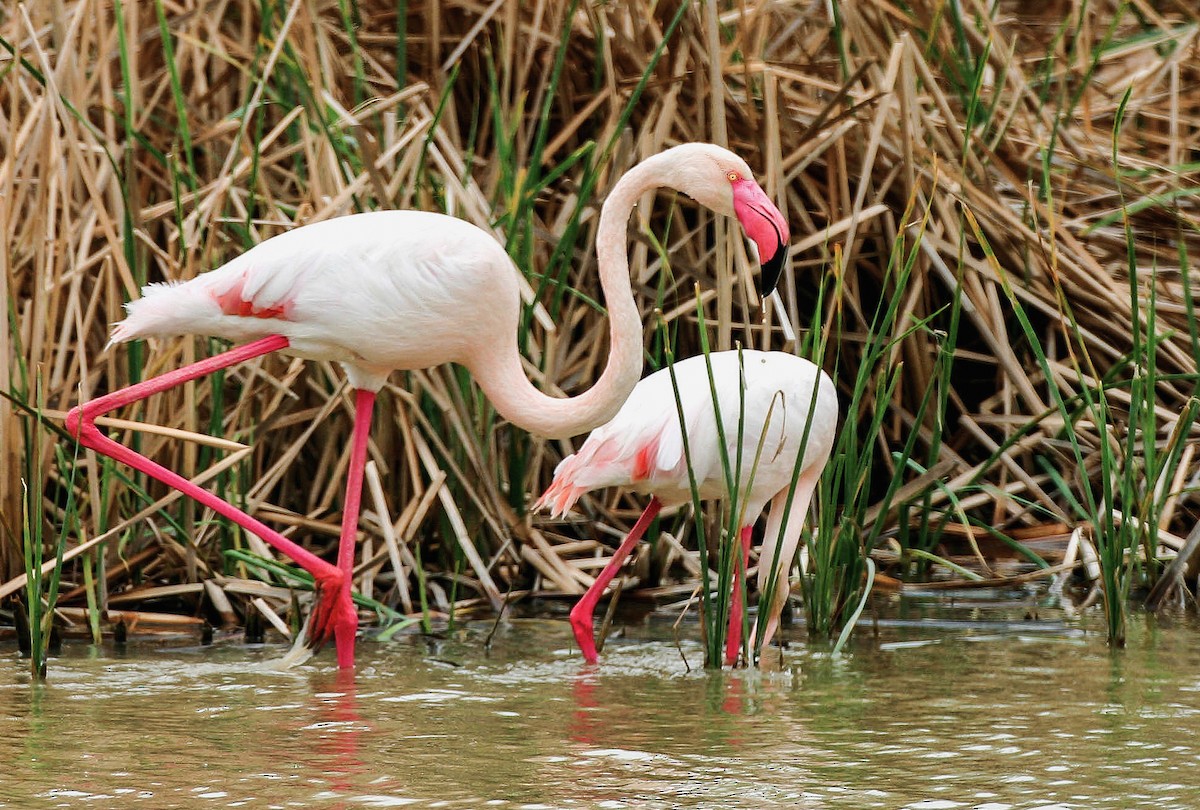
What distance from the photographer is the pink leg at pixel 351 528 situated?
4910mm

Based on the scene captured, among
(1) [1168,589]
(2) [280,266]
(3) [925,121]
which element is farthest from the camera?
(3) [925,121]

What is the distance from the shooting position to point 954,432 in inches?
260

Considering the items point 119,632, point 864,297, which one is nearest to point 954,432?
point 864,297

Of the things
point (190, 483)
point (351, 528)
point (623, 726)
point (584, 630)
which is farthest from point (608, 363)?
point (623, 726)

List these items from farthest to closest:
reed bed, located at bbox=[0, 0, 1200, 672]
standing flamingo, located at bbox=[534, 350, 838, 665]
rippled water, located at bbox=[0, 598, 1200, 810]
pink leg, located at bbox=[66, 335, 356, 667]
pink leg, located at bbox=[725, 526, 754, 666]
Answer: reed bed, located at bbox=[0, 0, 1200, 672], standing flamingo, located at bbox=[534, 350, 838, 665], pink leg, located at bbox=[66, 335, 356, 667], pink leg, located at bbox=[725, 526, 754, 666], rippled water, located at bbox=[0, 598, 1200, 810]

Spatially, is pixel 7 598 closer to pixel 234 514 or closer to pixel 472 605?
pixel 234 514

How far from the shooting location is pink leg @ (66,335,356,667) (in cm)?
489

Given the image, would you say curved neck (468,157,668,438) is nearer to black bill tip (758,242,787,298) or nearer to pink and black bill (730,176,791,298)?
pink and black bill (730,176,791,298)

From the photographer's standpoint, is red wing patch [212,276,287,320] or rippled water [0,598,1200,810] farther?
red wing patch [212,276,287,320]

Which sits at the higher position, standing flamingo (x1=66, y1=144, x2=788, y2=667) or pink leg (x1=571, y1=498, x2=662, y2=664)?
standing flamingo (x1=66, y1=144, x2=788, y2=667)

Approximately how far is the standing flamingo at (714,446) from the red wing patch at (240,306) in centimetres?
97

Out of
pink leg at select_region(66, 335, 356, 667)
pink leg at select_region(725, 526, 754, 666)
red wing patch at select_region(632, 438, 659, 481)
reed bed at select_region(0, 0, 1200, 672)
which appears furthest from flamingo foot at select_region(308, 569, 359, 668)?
pink leg at select_region(725, 526, 754, 666)

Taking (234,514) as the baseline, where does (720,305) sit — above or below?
above

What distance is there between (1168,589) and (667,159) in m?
2.04
